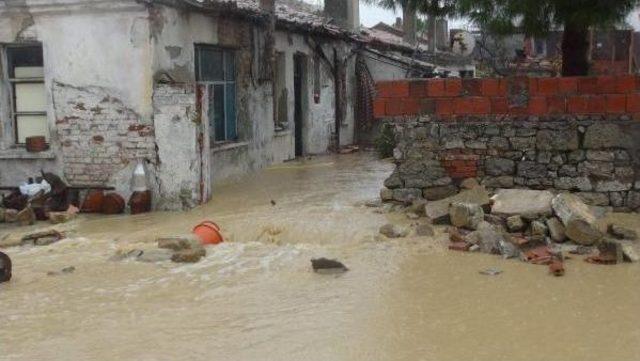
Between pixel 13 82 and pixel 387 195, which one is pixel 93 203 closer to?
pixel 13 82

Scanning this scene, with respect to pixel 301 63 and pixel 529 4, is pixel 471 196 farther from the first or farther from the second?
pixel 301 63

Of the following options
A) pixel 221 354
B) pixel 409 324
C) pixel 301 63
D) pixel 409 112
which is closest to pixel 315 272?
pixel 409 324

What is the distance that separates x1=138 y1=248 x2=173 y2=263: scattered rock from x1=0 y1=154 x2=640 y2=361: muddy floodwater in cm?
12

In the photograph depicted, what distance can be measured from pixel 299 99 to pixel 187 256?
9767 mm

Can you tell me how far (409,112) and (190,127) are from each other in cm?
282

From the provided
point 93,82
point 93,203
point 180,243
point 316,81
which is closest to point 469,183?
point 180,243

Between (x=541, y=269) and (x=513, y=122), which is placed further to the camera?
(x=513, y=122)

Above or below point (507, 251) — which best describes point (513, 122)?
above

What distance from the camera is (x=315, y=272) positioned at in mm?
5875

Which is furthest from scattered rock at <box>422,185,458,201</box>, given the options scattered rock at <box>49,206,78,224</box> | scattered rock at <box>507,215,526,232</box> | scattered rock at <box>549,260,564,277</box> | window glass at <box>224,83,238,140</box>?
window glass at <box>224,83,238,140</box>

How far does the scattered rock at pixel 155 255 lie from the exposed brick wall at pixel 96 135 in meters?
2.90

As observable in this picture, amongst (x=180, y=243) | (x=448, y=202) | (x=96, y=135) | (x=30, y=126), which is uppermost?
(x=30, y=126)

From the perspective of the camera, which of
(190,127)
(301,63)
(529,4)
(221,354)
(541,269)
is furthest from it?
(301,63)

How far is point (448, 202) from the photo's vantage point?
7.40 meters
